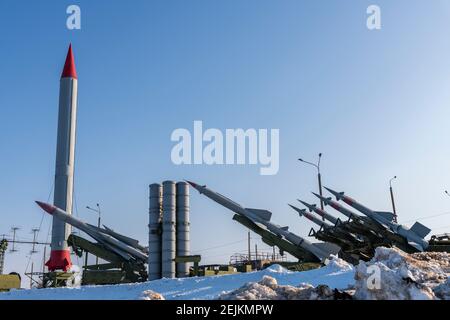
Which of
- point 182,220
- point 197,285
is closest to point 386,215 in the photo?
point 182,220

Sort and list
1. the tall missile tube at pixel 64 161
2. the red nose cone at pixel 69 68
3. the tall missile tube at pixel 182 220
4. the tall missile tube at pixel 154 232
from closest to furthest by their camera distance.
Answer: the tall missile tube at pixel 154 232
the tall missile tube at pixel 182 220
the tall missile tube at pixel 64 161
the red nose cone at pixel 69 68

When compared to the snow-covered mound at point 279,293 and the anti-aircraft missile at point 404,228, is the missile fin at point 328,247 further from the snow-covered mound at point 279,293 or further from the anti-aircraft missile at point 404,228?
the snow-covered mound at point 279,293

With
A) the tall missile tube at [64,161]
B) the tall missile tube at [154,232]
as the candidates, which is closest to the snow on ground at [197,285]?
the tall missile tube at [154,232]

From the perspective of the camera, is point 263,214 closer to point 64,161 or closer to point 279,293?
point 64,161

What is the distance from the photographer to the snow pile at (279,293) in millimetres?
6963

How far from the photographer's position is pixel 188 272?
72.1ft

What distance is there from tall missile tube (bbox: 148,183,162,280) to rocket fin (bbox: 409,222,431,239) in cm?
1227

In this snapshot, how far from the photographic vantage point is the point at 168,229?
22391 millimetres

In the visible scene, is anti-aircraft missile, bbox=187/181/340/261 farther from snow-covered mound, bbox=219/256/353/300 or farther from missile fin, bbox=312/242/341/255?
snow-covered mound, bbox=219/256/353/300

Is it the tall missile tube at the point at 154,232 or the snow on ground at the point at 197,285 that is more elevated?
the tall missile tube at the point at 154,232

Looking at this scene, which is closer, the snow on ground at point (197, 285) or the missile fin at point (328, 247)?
the snow on ground at point (197, 285)

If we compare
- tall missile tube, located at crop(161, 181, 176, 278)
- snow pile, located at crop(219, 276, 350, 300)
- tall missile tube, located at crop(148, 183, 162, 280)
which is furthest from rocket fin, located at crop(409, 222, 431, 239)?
snow pile, located at crop(219, 276, 350, 300)

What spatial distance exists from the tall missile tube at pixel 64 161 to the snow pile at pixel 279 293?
17668 millimetres

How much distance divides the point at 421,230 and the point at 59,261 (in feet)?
57.6
